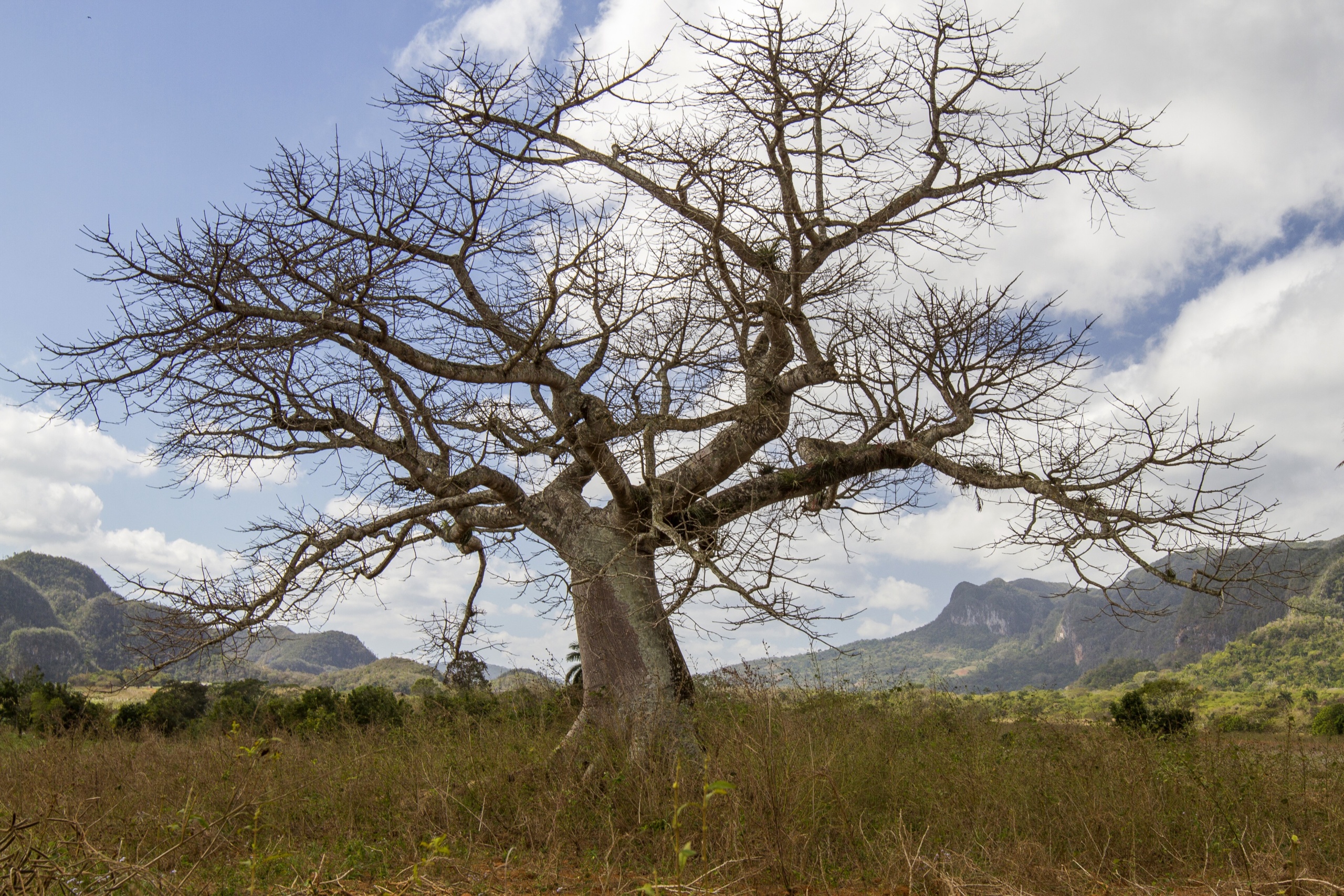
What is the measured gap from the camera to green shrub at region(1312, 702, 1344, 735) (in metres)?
16.5

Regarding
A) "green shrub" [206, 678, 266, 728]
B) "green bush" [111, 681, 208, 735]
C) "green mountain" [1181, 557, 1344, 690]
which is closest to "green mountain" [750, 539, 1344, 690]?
"green mountain" [1181, 557, 1344, 690]

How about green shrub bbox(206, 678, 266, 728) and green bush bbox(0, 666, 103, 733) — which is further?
green shrub bbox(206, 678, 266, 728)

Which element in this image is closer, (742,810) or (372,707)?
(742,810)

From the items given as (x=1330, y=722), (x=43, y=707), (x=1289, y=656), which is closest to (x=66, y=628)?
(x=43, y=707)

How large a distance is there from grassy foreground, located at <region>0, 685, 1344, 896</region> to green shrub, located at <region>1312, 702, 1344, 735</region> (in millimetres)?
11479

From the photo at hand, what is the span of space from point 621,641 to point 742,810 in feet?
11.1

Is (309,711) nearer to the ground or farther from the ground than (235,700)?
nearer to the ground

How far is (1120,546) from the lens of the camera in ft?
21.8

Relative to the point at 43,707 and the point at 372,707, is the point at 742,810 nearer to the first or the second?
the point at 372,707

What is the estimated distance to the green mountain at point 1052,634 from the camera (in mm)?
6660

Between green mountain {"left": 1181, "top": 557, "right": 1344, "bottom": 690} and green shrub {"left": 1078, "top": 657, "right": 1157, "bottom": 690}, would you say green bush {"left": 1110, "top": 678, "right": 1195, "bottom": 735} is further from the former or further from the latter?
green shrub {"left": 1078, "top": 657, "right": 1157, "bottom": 690}

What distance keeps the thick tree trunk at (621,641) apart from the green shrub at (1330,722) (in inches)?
624

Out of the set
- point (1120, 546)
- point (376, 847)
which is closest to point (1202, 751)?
point (1120, 546)

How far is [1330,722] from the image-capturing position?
16781mm
